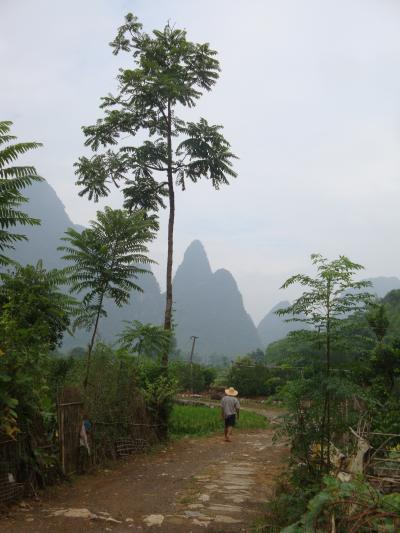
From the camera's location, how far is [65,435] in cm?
836

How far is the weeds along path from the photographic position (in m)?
6.18

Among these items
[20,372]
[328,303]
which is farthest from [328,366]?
[20,372]

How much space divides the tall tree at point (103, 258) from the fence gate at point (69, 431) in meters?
2.76

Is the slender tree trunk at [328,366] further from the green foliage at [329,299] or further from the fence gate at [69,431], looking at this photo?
the fence gate at [69,431]

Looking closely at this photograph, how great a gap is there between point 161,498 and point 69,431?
2016mm

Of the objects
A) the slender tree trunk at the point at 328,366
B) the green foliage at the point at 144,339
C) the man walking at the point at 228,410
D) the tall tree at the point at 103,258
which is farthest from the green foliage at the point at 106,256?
the slender tree trunk at the point at 328,366

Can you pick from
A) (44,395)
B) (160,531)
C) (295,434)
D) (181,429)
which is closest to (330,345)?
(295,434)

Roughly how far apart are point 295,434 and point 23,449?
3.84m

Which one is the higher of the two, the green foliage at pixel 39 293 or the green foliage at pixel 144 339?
the green foliage at pixel 39 293

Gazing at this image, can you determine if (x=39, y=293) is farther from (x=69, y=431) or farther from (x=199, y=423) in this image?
(x=199, y=423)

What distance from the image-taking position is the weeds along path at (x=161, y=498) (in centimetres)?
618

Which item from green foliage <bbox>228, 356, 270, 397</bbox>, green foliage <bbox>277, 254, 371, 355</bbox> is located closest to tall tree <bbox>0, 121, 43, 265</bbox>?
green foliage <bbox>277, 254, 371, 355</bbox>

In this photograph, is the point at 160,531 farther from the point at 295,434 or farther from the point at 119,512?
the point at 295,434

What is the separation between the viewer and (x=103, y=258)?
11.5 meters
